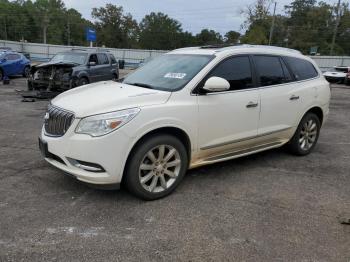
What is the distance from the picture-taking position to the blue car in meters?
17.5

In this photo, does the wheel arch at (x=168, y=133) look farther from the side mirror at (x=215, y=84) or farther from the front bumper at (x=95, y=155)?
the side mirror at (x=215, y=84)

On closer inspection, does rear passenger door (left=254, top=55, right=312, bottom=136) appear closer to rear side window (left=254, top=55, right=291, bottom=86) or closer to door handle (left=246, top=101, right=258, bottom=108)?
rear side window (left=254, top=55, right=291, bottom=86)

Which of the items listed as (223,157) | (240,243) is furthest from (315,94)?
(240,243)

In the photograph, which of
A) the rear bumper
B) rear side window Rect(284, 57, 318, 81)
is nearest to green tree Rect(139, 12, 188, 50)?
the rear bumper

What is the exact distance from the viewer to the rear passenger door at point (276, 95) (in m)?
5.18

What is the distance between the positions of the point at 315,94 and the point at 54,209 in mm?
4384

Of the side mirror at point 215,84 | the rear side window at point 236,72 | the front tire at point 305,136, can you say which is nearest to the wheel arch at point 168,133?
the side mirror at point 215,84

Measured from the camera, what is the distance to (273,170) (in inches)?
213

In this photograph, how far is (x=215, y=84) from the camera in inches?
173

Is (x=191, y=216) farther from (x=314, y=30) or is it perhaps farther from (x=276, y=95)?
(x=314, y=30)

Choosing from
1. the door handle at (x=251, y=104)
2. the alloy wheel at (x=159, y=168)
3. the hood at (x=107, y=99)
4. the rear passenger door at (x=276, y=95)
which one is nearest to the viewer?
the hood at (x=107, y=99)

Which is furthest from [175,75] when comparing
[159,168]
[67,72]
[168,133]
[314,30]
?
[314,30]

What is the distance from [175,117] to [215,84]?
0.65 metres

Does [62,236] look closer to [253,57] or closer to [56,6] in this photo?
[253,57]
